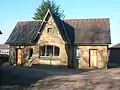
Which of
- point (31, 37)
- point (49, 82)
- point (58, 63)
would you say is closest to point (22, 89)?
point (49, 82)

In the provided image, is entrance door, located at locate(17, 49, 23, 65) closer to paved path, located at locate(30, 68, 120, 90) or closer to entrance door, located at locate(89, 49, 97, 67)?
entrance door, located at locate(89, 49, 97, 67)

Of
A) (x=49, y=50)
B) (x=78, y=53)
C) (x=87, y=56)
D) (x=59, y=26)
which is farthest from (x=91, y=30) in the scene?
(x=49, y=50)

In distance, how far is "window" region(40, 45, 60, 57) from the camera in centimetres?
3547

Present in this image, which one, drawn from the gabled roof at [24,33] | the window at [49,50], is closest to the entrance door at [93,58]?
the window at [49,50]

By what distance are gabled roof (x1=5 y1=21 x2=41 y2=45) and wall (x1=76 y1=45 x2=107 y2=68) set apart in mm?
6377

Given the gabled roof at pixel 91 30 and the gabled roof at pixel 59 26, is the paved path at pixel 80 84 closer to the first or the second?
the gabled roof at pixel 59 26

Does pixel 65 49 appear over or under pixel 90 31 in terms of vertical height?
under

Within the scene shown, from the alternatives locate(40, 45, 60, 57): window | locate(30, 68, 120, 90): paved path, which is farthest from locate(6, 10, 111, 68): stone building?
locate(30, 68, 120, 90): paved path

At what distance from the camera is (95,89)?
1683 cm

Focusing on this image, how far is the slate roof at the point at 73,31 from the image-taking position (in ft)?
117

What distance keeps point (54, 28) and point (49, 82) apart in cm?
1567

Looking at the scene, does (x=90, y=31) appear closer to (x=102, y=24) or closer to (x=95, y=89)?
(x=102, y=24)

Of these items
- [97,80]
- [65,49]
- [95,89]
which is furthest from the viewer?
[65,49]

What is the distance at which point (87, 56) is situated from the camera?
35.6m
